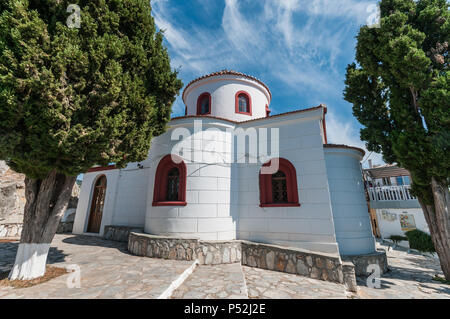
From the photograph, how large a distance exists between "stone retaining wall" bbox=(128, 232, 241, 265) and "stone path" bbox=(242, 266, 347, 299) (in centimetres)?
90

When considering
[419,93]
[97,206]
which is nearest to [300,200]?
[419,93]

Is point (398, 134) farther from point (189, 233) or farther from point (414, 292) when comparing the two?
point (189, 233)

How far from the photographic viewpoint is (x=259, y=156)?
7.51 m

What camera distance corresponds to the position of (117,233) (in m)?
9.27

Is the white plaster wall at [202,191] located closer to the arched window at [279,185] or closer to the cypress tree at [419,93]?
the arched window at [279,185]

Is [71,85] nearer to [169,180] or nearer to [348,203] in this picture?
[169,180]

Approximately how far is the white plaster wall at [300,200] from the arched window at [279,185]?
0.17 m

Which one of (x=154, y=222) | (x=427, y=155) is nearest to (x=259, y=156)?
(x=154, y=222)

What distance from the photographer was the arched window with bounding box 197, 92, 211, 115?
34.7 feet

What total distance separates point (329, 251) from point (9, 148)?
8.40 m

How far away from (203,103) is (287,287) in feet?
30.5

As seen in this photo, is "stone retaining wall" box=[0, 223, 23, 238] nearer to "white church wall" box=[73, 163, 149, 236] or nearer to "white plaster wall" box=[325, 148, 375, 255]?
"white church wall" box=[73, 163, 149, 236]

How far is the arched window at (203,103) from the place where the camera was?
34.7ft

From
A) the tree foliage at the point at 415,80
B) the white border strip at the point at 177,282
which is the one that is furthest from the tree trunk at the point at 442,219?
the white border strip at the point at 177,282
